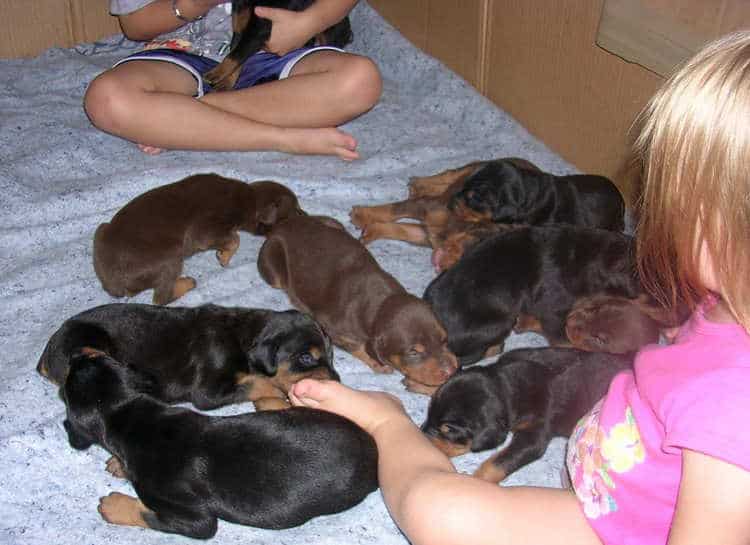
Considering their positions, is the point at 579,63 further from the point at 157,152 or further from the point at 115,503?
the point at 115,503

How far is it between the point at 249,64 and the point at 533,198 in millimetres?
1512

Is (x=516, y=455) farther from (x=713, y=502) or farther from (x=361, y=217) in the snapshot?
(x=361, y=217)

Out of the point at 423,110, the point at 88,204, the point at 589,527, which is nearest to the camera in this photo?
the point at 589,527

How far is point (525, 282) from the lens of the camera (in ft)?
8.45

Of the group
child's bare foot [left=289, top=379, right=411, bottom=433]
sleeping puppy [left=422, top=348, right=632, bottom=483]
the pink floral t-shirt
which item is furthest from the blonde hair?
child's bare foot [left=289, top=379, right=411, bottom=433]

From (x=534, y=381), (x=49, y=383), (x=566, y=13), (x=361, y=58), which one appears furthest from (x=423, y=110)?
(x=49, y=383)

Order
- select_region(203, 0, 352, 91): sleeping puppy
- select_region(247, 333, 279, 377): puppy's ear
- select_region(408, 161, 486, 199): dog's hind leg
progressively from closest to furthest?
select_region(247, 333, 279, 377): puppy's ear → select_region(408, 161, 486, 199): dog's hind leg → select_region(203, 0, 352, 91): sleeping puppy

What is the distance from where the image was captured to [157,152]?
131 inches

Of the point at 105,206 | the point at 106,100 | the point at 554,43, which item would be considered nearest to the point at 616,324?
the point at 554,43

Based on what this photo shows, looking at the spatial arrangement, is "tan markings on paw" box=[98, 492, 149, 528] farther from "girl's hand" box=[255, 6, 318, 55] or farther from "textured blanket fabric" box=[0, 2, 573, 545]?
"girl's hand" box=[255, 6, 318, 55]

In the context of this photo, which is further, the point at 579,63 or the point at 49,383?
the point at 579,63

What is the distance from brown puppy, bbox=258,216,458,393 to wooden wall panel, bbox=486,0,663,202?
45.5 inches

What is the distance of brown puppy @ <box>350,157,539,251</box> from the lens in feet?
9.57

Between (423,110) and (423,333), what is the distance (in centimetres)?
175
